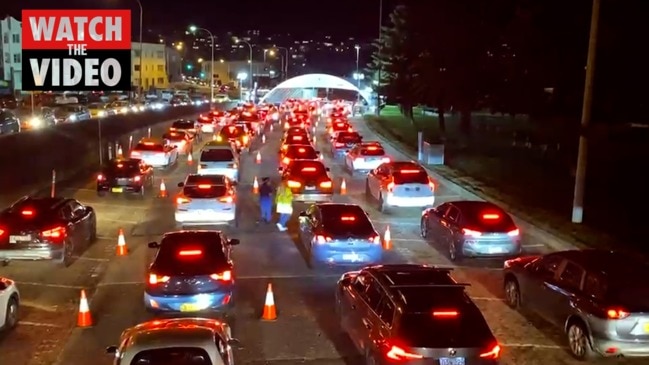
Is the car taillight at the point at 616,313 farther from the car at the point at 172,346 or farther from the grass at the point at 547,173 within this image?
the grass at the point at 547,173

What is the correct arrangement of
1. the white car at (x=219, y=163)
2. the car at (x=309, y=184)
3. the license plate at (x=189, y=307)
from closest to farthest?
the license plate at (x=189, y=307) < the car at (x=309, y=184) < the white car at (x=219, y=163)

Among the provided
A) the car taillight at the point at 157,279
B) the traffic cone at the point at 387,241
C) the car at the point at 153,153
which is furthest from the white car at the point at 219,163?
the car taillight at the point at 157,279

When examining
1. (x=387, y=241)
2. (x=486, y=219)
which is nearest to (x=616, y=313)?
(x=486, y=219)

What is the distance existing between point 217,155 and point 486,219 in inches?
564

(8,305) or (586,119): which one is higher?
(586,119)

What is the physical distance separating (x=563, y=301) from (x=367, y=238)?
5.44 metres

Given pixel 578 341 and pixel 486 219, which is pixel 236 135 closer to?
pixel 486 219

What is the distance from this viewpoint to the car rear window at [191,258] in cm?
1346

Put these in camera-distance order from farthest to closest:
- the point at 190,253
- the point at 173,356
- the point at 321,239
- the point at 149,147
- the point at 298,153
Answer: the point at 149,147 → the point at 298,153 → the point at 321,239 → the point at 190,253 → the point at 173,356

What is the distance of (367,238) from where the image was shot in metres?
17.0

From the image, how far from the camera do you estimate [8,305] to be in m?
12.9

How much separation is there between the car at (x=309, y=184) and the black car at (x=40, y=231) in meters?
8.74

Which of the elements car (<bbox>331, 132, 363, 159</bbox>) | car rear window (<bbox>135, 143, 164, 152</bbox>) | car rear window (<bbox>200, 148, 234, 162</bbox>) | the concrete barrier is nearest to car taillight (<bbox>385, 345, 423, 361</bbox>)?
the concrete barrier

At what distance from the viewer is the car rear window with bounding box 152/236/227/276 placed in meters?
13.5
